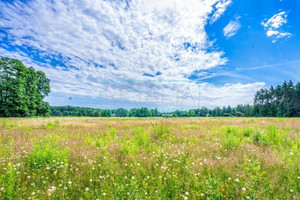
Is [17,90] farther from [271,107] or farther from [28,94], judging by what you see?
[271,107]

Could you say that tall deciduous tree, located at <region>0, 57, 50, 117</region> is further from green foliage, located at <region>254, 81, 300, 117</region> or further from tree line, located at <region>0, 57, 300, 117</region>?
green foliage, located at <region>254, 81, 300, 117</region>

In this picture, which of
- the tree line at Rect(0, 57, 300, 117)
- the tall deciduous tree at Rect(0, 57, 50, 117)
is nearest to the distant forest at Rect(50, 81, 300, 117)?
the tree line at Rect(0, 57, 300, 117)

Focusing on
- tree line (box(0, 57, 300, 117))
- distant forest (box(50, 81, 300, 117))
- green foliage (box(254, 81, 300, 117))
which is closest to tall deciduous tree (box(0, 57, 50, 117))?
tree line (box(0, 57, 300, 117))

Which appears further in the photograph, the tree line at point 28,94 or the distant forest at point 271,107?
the distant forest at point 271,107

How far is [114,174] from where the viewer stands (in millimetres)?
3174

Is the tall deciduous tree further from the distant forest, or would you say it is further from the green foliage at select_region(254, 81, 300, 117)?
the green foliage at select_region(254, 81, 300, 117)

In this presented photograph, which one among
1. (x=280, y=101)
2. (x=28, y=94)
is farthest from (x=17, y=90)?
(x=280, y=101)

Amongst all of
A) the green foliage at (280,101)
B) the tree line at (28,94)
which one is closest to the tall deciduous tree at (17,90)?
the tree line at (28,94)

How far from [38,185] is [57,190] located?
0.54 meters

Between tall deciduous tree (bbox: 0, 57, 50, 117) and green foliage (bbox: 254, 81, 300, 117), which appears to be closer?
tall deciduous tree (bbox: 0, 57, 50, 117)

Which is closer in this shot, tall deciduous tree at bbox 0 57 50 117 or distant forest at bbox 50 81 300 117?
tall deciduous tree at bbox 0 57 50 117

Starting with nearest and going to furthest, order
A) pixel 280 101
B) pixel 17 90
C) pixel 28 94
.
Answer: pixel 17 90
pixel 28 94
pixel 280 101

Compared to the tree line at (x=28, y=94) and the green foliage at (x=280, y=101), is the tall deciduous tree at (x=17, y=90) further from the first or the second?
the green foliage at (x=280, y=101)

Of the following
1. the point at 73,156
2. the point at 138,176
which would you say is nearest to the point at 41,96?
the point at 73,156
